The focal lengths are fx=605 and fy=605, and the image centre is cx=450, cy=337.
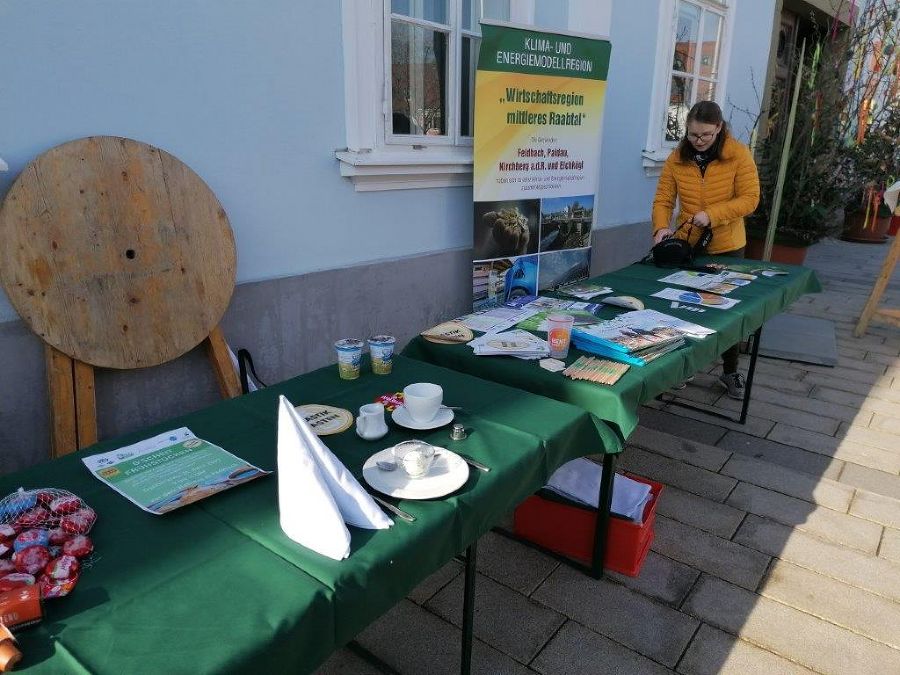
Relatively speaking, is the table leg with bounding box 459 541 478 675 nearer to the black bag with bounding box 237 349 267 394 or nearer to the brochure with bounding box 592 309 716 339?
the brochure with bounding box 592 309 716 339

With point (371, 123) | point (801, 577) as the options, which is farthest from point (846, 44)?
point (801, 577)

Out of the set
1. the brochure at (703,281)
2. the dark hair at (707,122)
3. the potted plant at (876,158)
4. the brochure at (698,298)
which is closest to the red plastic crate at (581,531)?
the brochure at (698,298)

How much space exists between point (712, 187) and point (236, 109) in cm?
249

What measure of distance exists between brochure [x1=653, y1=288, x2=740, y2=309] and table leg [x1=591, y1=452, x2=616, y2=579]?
38.5 inches

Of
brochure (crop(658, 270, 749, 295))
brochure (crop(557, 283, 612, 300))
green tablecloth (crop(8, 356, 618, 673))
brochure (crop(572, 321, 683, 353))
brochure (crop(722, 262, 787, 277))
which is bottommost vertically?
green tablecloth (crop(8, 356, 618, 673))

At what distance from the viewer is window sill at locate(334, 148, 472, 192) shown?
2.88 metres

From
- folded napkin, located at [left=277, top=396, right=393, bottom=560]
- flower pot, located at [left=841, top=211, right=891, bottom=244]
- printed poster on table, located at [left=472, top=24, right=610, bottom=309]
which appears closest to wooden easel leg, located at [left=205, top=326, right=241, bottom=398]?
folded napkin, located at [left=277, top=396, right=393, bottom=560]

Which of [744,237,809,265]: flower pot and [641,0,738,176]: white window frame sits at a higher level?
[641,0,738,176]: white window frame

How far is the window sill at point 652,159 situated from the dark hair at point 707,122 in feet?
5.80

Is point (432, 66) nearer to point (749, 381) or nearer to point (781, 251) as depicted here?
point (749, 381)

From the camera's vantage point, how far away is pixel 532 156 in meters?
3.58

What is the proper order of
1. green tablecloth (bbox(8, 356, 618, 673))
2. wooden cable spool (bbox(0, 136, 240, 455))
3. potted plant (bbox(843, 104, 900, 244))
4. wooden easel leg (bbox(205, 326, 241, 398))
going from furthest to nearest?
potted plant (bbox(843, 104, 900, 244)), wooden easel leg (bbox(205, 326, 241, 398)), wooden cable spool (bbox(0, 136, 240, 455)), green tablecloth (bbox(8, 356, 618, 673))

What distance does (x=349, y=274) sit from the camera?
3031 millimetres

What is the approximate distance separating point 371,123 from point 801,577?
258 cm
